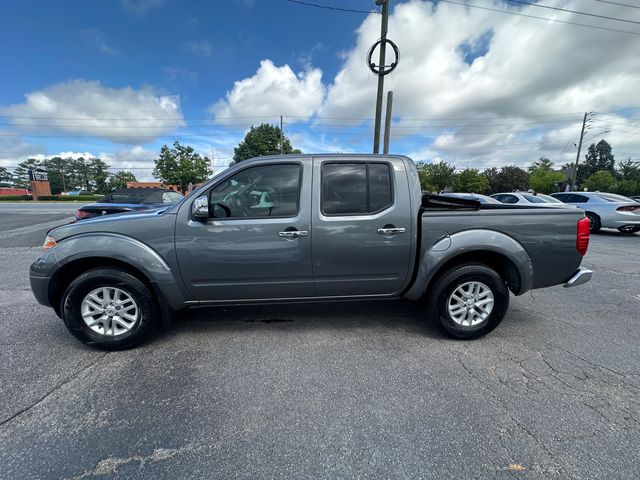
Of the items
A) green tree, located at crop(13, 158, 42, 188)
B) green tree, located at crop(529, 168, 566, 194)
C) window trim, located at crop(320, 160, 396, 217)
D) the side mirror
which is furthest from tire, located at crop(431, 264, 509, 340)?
green tree, located at crop(13, 158, 42, 188)

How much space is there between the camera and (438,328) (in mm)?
3154

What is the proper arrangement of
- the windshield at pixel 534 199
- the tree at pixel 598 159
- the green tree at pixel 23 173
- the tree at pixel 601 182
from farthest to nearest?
the green tree at pixel 23 173 < the tree at pixel 598 159 < the tree at pixel 601 182 < the windshield at pixel 534 199

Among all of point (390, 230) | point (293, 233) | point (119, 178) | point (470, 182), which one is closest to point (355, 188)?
point (390, 230)

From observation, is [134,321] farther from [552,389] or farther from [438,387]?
[552,389]

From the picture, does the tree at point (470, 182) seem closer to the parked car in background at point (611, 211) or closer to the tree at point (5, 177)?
the parked car in background at point (611, 211)

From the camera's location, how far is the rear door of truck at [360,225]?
9.49ft

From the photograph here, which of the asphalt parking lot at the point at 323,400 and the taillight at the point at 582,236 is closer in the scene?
the asphalt parking lot at the point at 323,400

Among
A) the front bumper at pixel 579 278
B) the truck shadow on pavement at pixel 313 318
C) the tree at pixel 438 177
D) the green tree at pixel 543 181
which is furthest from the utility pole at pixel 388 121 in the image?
the green tree at pixel 543 181

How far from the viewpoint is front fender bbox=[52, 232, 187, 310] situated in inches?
107

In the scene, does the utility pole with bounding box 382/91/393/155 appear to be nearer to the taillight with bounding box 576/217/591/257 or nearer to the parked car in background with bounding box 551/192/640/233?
the parked car in background with bounding box 551/192/640/233

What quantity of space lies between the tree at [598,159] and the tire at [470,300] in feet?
329

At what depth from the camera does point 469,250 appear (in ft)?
9.71

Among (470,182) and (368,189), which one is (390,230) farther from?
(470,182)

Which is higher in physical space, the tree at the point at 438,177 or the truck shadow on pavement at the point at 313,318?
the tree at the point at 438,177
